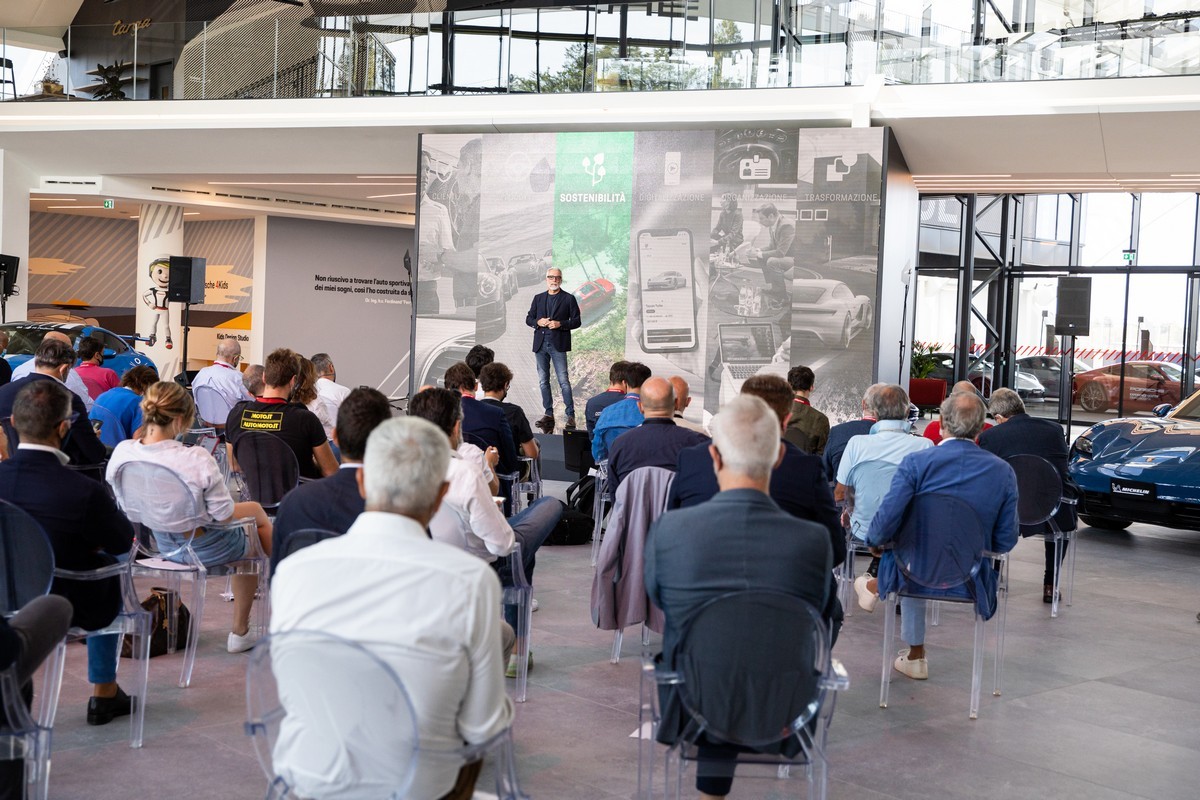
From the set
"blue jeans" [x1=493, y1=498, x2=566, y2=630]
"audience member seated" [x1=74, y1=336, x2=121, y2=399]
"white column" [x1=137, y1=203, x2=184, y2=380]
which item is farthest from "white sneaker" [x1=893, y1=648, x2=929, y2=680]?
"white column" [x1=137, y1=203, x2=184, y2=380]

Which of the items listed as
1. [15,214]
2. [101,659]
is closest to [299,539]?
[101,659]

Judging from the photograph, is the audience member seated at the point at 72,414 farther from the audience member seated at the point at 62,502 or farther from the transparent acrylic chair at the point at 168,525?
the audience member seated at the point at 62,502

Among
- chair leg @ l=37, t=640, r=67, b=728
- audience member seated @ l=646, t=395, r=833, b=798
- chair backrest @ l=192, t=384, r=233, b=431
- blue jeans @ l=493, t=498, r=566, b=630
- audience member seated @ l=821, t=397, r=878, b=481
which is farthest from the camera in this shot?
chair backrest @ l=192, t=384, r=233, b=431

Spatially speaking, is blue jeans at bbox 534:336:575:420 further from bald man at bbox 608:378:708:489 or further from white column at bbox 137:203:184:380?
white column at bbox 137:203:184:380

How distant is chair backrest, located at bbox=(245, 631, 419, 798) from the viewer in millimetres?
1967

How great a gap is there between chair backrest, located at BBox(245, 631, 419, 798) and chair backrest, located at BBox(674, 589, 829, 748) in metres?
0.78

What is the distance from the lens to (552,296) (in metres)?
11.7

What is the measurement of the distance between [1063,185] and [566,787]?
13126 millimetres

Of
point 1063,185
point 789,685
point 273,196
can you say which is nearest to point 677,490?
point 789,685

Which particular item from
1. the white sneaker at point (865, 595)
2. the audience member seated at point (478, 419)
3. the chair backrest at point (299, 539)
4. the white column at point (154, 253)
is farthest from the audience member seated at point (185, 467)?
the white column at point (154, 253)

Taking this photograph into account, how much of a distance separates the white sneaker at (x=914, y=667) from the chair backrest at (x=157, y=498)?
9.57ft

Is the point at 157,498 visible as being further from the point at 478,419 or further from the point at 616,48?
the point at 616,48

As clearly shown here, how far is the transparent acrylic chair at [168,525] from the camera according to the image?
14.0ft

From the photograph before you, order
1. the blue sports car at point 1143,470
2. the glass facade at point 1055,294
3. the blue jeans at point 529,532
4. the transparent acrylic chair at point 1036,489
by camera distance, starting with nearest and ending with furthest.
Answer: the blue jeans at point 529,532, the transparent acrylic chair at point 1036,489, the blue sports car at point 1143,470, the glass facade at point 1055,294
